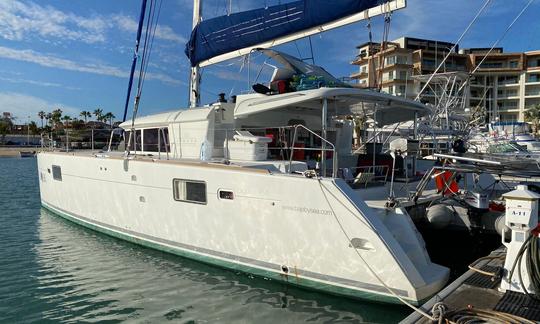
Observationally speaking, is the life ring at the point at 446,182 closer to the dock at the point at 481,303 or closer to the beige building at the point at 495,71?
the dock at the point at 481,303

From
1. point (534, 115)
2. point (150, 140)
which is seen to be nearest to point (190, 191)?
point (150, 140)

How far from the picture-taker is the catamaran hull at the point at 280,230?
5324mm

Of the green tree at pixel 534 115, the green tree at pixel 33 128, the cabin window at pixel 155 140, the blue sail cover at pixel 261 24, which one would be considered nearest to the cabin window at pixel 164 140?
the cabin window at pixel 155 140

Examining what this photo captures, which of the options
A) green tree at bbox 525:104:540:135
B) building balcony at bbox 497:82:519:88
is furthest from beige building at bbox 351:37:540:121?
green tree at bbox 525:104:540:135

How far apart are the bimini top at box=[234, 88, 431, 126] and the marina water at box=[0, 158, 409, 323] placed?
289 cm

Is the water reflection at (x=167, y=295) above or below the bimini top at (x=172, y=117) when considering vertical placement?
below

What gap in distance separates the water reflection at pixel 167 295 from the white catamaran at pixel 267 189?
225mm

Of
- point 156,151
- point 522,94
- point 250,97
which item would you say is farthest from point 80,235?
point 522,94

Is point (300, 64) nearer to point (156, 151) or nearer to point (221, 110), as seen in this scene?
point (221, 110)

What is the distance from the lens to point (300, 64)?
29.4 feet

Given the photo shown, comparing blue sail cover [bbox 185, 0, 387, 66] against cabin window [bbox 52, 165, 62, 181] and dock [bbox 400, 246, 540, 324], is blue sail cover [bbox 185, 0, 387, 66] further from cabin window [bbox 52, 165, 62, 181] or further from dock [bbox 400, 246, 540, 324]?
dock [bbox 400, 246, 540, 324]

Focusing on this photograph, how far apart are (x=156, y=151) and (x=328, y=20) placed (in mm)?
4650

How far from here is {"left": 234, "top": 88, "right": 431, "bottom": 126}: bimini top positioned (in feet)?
21.6

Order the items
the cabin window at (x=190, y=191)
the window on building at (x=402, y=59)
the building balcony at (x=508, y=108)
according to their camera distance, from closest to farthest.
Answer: the cabin window at (x=190, y=191)
the window on building at (x=402, y=59)
the building balcony at (x=508, y=108)
